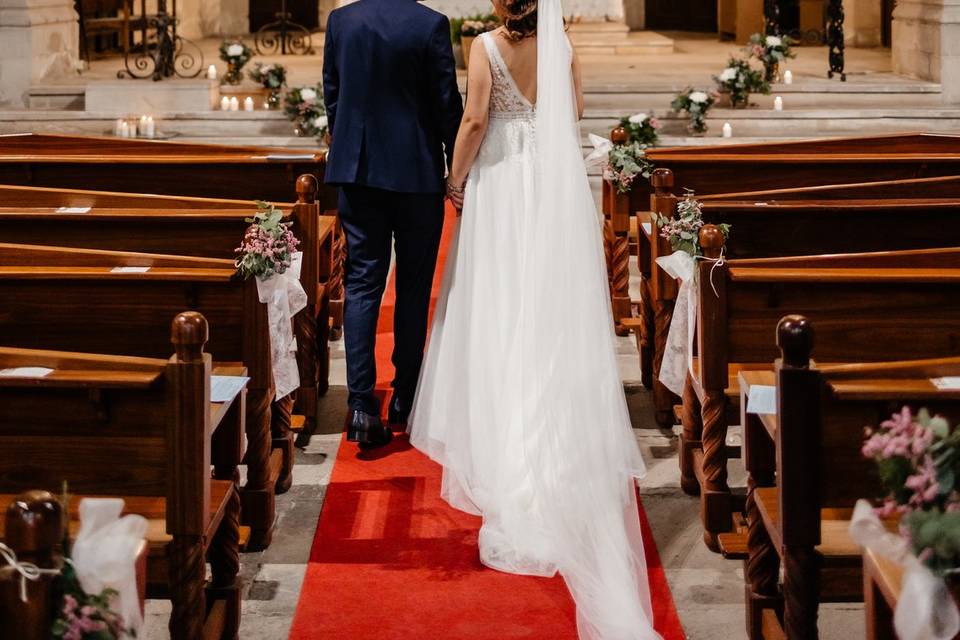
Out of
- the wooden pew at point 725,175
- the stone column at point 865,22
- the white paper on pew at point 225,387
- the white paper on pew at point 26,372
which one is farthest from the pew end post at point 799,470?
the stone column at point 865,22

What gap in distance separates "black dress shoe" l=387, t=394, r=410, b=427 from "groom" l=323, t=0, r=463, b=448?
20 cm

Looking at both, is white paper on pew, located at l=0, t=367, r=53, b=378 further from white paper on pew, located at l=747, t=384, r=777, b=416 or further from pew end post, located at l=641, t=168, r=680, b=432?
pew end post, located at l=641, t=168, r=680, b=432

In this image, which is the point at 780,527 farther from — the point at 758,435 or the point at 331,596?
the point at 331,596

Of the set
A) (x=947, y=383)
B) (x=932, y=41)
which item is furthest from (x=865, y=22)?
(x=947, y=383)

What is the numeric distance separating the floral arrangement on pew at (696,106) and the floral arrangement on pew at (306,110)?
278 centimetres

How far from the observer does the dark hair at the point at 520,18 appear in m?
4.19

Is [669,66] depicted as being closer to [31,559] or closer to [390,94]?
[390,94]

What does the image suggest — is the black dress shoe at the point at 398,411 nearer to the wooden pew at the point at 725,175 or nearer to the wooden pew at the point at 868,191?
the wooden pew at the point at 725,175

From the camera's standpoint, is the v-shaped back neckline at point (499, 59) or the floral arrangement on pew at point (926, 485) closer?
the floral arrangement on pew at point (926, 485)

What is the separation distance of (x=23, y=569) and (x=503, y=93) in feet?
9.55

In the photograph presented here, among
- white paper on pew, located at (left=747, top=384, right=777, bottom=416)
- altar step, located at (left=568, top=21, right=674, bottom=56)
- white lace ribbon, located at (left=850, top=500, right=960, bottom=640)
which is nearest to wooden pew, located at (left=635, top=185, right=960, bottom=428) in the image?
white paper on pew, located at (left=747, top=384, right=777, bottom=416)

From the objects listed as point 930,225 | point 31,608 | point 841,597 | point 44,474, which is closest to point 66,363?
point 44,474

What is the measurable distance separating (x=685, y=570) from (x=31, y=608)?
2481 millimetres

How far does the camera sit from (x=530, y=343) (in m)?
4.21
